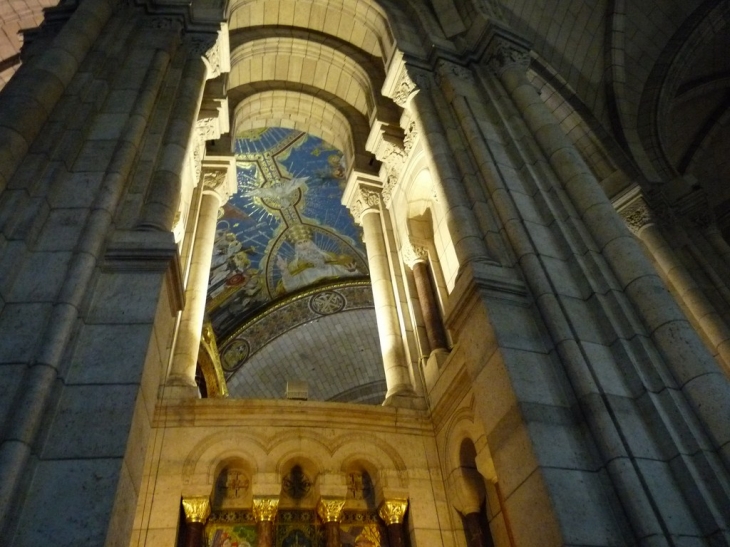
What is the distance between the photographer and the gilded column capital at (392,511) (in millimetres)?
5328

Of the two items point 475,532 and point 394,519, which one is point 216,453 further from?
point 475,532

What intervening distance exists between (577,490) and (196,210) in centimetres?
594

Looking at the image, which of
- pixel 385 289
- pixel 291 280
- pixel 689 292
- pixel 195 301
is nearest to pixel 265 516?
pixel 195 301

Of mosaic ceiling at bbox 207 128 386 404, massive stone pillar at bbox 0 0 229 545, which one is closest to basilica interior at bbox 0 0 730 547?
massive stone pillar at bbox 0 0 229 545

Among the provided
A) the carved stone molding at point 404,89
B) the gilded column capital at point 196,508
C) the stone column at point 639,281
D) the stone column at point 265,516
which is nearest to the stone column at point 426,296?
the carved stone molding at point 404,89

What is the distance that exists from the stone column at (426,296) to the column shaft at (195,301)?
2592mm

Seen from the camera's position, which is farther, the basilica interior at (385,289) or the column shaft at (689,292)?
the column shaft at (689,292)

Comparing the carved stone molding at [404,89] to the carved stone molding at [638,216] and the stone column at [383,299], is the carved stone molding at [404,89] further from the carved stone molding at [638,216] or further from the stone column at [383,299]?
the carved stone molding at [638,216]

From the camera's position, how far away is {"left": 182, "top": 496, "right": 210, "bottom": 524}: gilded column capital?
4965 mm

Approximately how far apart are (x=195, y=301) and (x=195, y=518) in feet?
8.25

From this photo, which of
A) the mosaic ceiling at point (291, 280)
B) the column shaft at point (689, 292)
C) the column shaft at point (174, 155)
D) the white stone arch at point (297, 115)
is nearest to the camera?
the column shaft at point (174, 155)

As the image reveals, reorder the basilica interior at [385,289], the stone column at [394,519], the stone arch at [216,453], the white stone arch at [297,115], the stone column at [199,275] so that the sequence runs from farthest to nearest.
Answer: the white stone arch at [297,115]
the stone column at [199,275]
the stone column at [394,519]
the stone arch at [216,453]
the basilica interior at [385,289]

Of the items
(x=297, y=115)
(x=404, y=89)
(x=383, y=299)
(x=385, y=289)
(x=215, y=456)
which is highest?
(x=297, y=115)

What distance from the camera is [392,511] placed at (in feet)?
17.6
